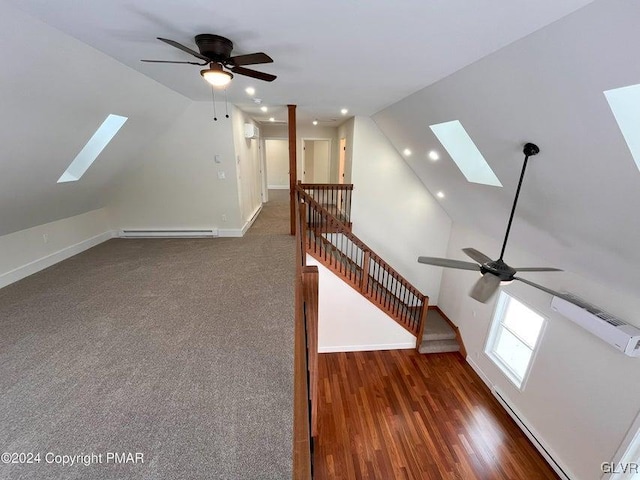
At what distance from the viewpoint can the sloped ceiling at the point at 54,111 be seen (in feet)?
5.62

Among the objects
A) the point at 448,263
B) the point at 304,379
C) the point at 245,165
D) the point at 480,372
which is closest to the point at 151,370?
the point at 304,379

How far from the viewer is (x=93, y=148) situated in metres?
3.20

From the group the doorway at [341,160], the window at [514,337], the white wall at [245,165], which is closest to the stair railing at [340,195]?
the doorway at [341,160]

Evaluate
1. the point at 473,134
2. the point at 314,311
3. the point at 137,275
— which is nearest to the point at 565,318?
the point at 473,134

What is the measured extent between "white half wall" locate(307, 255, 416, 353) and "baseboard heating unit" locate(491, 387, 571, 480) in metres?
1.57

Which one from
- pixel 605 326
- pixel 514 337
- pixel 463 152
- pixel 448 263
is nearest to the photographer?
pixel 448 263

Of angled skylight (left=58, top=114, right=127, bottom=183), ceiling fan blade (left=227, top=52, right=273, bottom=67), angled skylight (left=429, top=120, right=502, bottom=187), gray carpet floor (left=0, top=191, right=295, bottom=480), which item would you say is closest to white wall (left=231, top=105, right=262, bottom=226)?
angled skylight (left=58, top=114, right=127, bottom=183)

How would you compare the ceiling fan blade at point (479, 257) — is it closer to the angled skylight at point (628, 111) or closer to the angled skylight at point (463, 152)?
the angled skylight at point (628, 111)

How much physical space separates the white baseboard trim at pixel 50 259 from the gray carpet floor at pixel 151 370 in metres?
0.17

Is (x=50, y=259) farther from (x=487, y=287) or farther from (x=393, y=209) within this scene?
(x=393, y=209)

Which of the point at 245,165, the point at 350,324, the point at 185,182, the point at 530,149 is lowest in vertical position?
the point at 350,324

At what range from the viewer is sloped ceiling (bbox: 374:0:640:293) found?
1.36m

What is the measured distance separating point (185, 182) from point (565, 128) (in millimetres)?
4853

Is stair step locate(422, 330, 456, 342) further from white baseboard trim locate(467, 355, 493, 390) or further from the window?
the window
